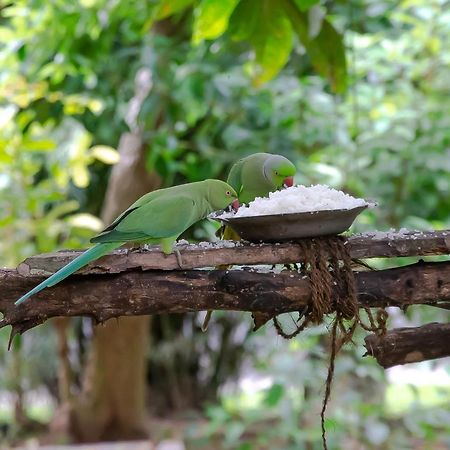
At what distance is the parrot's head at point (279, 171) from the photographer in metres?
1.23

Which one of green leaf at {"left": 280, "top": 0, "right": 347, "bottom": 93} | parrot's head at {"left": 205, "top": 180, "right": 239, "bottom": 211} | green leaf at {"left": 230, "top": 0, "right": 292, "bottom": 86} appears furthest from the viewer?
green leaf at {"left": 280, "top": 0, "right": 347, "bottom": 93}

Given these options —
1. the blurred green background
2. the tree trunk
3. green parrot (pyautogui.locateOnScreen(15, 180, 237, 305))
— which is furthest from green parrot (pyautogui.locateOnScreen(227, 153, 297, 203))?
the tree trunk

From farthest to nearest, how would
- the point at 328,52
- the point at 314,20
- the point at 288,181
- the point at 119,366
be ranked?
the point at 119,366
the point at 328,52
the point at 314,20
the point at 288,181

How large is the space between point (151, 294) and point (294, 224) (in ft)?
0.78

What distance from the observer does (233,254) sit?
1.05m

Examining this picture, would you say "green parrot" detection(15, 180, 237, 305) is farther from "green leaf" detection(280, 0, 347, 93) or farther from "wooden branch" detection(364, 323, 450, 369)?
"green leaf" detection(280, 0, 347, 93)

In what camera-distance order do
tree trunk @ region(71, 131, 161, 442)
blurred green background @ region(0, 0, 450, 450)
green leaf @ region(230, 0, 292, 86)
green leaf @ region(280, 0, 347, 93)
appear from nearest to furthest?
green leaf @ region(230, 0, 292, 86)
green leaf @ region(280, 0, 347, 93)
blurred green background @ region(0, 0, 450, 450)
tree trunk @ region(71, 131, 161, 442)

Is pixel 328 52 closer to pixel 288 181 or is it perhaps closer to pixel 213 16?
pixel 213 16

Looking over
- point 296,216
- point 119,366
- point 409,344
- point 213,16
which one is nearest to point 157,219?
point 296,216

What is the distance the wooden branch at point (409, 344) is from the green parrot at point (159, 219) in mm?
364

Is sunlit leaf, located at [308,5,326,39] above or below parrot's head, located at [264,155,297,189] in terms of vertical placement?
above

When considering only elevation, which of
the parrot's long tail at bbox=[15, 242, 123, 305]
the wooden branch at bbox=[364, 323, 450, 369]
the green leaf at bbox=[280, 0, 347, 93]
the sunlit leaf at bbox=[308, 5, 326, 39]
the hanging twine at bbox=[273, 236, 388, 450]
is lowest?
the wooden branch at bbox=[364, 323, 450, 369]

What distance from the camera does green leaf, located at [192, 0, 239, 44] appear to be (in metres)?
1.50

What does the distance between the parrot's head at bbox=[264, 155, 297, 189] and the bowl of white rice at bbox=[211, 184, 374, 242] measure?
0.39 feet
